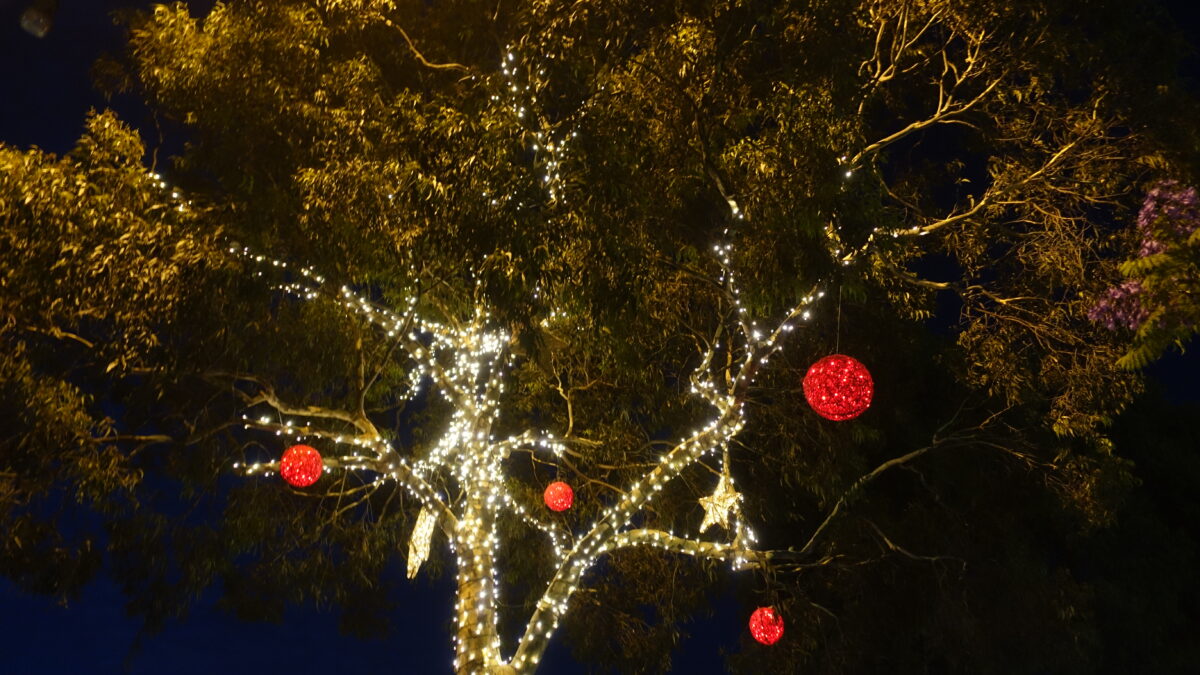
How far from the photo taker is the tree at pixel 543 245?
6.07 m

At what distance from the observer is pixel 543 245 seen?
19.4ft

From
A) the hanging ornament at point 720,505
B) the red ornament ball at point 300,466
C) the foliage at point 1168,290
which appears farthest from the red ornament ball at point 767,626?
the foliage at point 1168,290

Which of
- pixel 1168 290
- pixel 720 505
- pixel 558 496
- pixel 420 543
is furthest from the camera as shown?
pixel 558 496

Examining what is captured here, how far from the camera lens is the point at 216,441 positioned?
751 centimetres

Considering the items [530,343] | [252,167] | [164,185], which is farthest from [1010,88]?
[164,185]

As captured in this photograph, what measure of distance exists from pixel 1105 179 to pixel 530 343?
4255mm

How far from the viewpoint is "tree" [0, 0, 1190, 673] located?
19.9ft

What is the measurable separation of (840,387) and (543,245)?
6.50ft

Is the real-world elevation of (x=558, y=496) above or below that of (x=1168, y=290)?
below

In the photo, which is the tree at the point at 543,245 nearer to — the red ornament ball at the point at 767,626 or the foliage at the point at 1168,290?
A: the red ornament ball at the point at 767,626

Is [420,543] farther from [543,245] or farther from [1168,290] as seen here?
[1168,290]

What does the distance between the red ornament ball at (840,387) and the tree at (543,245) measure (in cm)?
88

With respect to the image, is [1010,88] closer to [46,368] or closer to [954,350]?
[954,350]

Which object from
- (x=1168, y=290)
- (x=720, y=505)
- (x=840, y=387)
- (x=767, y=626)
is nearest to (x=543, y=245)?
(x=840, y=387)
